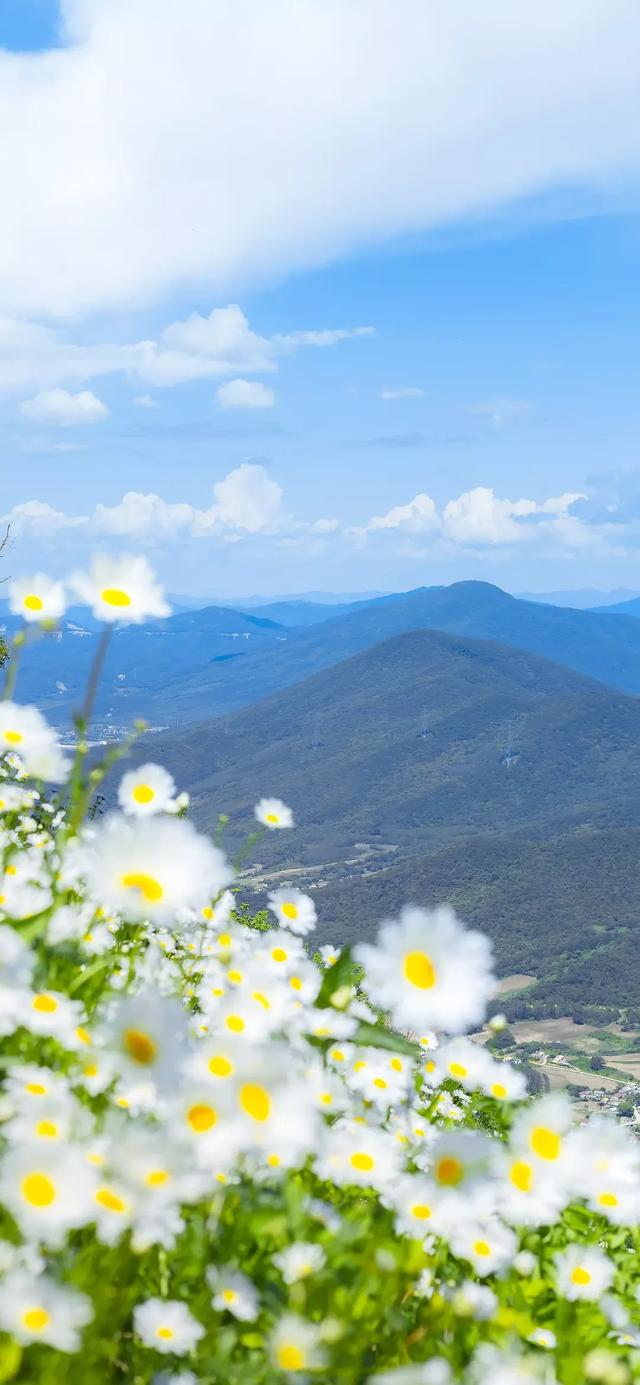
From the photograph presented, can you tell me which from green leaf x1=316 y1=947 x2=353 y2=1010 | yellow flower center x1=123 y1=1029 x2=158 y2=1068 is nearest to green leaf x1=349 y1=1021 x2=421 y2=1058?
green leaf x1=316 y1=947 x2=353 y2=1010

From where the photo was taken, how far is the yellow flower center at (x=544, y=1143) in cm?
218

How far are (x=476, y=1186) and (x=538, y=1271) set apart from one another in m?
1.00

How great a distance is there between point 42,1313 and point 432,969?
36.0 inches

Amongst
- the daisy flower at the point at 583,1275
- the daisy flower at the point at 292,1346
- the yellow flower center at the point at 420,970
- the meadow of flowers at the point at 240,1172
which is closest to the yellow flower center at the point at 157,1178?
the meadow of flowers at the point at 240,1172

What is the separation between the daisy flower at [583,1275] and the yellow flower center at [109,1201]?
1428 mm

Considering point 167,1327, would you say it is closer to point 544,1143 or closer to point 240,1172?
point 240,1172

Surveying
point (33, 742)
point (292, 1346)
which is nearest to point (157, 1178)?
point (292, 1346)

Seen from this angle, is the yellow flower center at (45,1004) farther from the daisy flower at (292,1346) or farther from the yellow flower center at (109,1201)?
the daisy flower at (292,1346)

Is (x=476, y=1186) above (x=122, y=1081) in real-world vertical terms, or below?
below

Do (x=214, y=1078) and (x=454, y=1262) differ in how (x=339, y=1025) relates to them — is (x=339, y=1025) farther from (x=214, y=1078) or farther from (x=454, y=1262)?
(x=214, y=1078)

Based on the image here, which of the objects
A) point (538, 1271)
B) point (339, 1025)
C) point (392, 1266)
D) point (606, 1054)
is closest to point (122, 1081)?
point (392, 1266)

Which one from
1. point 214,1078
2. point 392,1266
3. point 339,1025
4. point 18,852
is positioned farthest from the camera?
point 18,852

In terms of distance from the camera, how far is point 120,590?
2625mm

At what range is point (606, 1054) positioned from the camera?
134625mm
